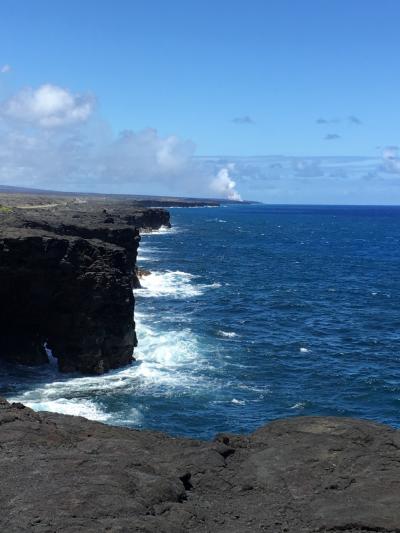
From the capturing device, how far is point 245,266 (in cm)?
10050

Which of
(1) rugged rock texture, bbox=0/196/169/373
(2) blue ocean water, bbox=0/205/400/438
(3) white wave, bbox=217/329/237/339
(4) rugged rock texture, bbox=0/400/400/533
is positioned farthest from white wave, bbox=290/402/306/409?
(4) rugged rock texture, bbox=0/400/400/533

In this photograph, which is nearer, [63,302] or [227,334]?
[63,302]

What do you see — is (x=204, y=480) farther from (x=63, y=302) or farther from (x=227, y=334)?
(x=227, y=334)

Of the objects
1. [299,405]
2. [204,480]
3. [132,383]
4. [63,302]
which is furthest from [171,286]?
[204,480]

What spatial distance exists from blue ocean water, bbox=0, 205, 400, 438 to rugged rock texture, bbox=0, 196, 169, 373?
187 centimetres

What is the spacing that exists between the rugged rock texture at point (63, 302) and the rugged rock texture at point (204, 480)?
24.0m

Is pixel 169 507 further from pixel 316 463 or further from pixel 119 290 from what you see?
pixel 119 290

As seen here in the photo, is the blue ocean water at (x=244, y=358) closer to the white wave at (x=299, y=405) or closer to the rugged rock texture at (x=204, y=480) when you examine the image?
the white wave at (x=299, y=405)

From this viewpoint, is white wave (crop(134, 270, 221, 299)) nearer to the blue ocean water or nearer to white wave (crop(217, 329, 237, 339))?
the blue ocean water

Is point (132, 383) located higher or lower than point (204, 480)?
lower

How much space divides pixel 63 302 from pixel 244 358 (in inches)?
569

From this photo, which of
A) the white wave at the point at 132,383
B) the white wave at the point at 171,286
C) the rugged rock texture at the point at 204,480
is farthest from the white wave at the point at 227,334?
the rugged rock texture at the point at 204,480

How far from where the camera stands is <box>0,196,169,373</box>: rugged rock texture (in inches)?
1658

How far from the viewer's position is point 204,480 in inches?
613
